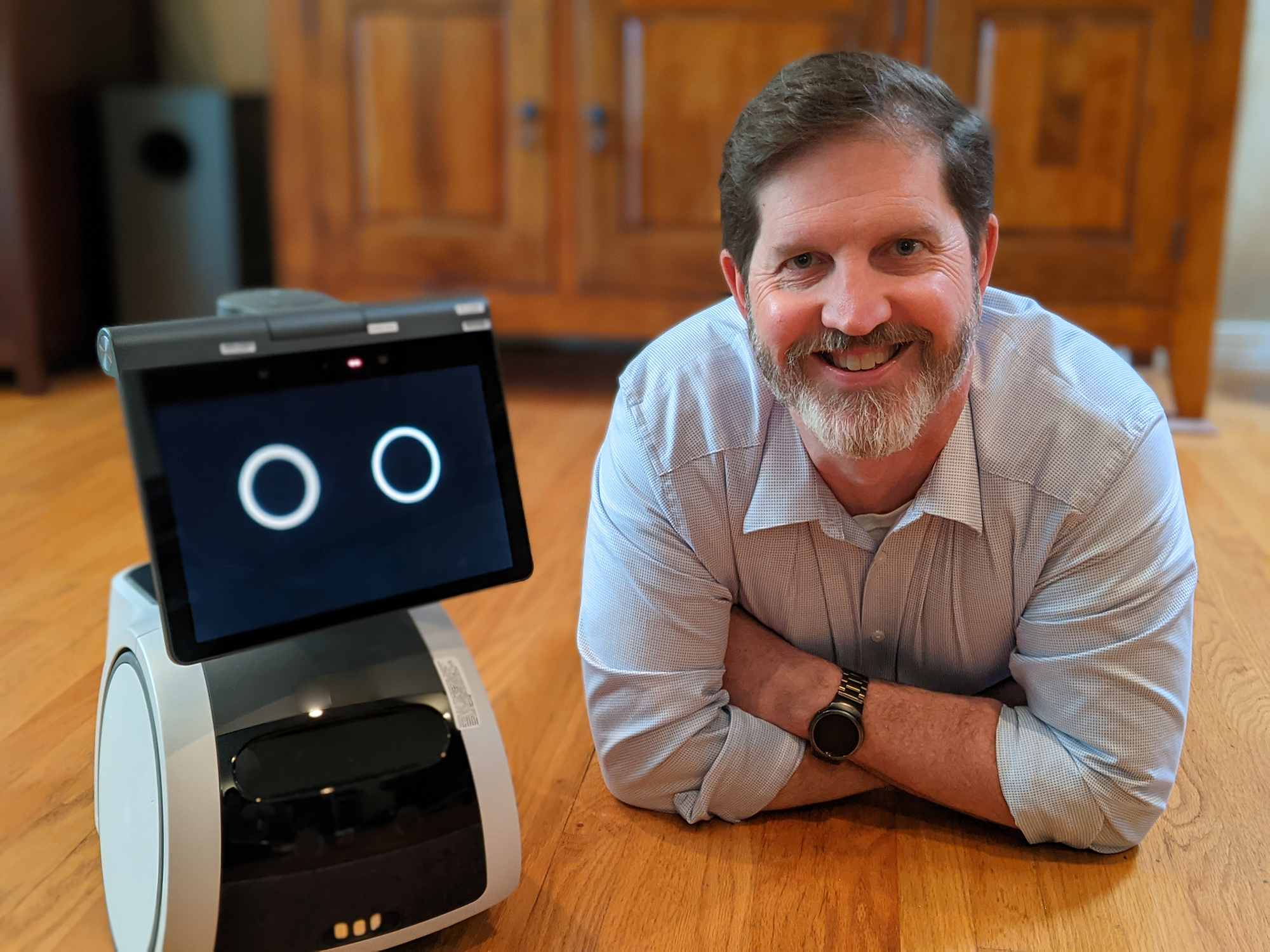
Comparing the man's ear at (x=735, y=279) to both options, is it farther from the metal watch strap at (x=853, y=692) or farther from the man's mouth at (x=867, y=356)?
the metal watch strap at (x=853, y=692)

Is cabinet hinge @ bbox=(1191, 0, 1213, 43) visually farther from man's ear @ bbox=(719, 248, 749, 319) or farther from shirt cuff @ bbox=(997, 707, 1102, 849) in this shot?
shirt cuff @ bbox=(997, 707, 1102, 849)

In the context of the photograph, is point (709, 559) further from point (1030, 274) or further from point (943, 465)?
point (1030, 274)

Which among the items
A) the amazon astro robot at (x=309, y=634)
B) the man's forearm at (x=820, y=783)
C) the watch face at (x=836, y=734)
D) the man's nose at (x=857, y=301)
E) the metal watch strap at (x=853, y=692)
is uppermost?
the man's nose at (x=857, y=301)

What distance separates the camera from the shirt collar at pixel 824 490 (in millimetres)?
1054

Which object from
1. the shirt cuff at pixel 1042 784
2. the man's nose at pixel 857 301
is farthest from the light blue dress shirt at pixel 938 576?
the man's nose at pixel 857 301

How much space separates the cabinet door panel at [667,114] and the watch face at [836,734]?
55.7 inches

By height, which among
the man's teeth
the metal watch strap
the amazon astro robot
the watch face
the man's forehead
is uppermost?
the man's forehead

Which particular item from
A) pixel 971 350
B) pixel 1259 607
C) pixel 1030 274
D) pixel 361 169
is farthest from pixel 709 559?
pixel 361 169

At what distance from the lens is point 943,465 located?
1.06 m

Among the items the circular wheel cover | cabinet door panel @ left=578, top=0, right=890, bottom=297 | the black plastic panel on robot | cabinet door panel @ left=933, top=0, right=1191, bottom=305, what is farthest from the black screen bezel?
cabinet door panel @ left=933, top=0, right=1191, bottom=305

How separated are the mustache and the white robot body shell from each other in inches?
15.0

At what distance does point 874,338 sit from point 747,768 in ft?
1.30

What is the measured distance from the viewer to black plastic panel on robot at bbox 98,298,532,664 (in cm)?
81

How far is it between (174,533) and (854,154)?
1.93 ft
